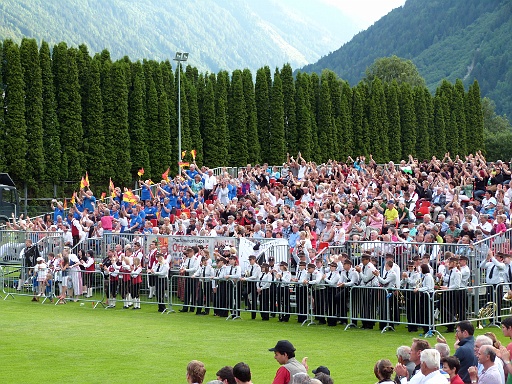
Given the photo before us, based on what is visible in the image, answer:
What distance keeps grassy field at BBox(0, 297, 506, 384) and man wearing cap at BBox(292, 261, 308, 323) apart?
370 millimetres

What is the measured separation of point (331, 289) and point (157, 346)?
4811 mm

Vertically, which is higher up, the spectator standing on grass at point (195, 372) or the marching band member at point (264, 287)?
the marching band member at point (264, 287)

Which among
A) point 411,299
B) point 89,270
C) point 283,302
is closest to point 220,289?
point 283,302

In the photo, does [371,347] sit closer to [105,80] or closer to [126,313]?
[126,313]

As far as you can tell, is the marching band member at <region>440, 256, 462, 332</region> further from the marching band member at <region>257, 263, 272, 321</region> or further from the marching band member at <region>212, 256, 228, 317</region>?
the marching band member at <region>212, 256, 228, 317</region>

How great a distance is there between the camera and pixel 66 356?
1805 cm

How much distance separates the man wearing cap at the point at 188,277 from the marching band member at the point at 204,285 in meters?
0.22

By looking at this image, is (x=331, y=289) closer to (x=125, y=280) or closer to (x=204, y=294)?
(x=204, y=294)

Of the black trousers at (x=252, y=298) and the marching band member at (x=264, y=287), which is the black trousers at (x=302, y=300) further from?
the black trousers at (x=252, y=298)

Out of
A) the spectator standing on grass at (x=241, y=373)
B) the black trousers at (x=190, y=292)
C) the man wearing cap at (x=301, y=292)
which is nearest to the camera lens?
the spectator standing on grass at (x=241, y=373)

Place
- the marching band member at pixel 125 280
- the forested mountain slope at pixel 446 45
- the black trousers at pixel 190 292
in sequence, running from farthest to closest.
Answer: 1. the forested mountain slope at pixel 446 45
2. the marching band member at pixel 125 280
3. the black trousers at pixel 190 292

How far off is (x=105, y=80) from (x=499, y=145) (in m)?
56.4

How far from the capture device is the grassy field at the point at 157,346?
642 inches

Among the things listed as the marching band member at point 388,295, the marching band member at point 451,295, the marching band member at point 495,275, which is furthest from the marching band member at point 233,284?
the marching band member at point 495,275
